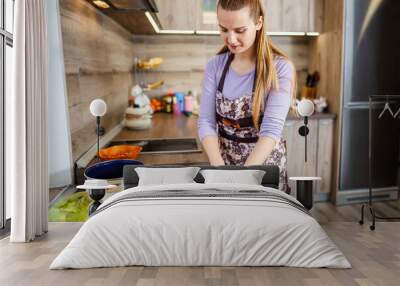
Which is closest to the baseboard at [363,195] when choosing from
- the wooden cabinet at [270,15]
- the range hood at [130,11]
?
the wooden cabinet at [270,15]

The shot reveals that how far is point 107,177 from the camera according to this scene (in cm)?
366

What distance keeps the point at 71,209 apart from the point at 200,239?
5.12 ft

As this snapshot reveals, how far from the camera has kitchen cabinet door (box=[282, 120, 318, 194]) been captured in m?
4.70

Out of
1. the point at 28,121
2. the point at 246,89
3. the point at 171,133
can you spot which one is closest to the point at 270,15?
the point at 171,133

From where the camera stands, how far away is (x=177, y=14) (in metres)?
4.61

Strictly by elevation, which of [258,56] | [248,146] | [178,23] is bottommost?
[248,146]

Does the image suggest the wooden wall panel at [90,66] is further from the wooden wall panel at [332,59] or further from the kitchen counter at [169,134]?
the wooden wall panel at [332,59]

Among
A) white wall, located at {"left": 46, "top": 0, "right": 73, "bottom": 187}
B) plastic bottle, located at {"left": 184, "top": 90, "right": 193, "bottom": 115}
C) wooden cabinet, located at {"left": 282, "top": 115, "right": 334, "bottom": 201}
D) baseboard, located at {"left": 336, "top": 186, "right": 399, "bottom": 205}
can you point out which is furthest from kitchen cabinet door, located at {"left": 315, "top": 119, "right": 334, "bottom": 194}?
white wall, located at {"left": 46, "top": 0, "right": 73, "bottom": 187}

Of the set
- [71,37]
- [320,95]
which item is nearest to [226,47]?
[71,37]

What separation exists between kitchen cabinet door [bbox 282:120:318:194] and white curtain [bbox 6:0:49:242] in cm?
208

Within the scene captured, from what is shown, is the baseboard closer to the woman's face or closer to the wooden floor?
the wooden floor

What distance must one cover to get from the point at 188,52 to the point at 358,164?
174 centimetres

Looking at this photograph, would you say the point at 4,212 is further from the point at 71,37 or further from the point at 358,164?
the point at 358,164

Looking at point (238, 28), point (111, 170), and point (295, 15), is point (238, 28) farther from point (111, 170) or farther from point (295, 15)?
point (295, 15)
